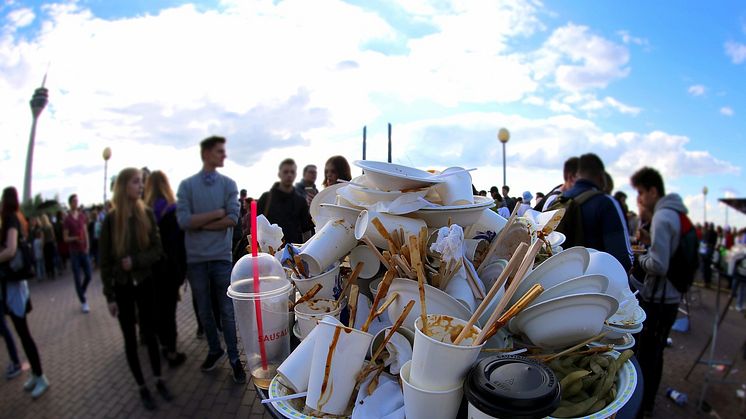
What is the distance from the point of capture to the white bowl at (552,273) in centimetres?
143

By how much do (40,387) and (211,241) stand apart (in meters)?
2.42

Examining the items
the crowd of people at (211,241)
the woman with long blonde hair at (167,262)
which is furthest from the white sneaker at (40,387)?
the woman with long blonde hair at (167,262)

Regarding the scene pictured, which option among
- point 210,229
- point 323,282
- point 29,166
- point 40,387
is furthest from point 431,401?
point 29,166

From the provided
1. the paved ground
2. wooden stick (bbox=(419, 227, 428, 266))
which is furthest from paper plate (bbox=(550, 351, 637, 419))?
the paved ground

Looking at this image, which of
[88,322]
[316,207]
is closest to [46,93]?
[88,322]

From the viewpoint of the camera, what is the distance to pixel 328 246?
5.24ft

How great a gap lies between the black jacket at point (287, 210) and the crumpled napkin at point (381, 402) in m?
3.13

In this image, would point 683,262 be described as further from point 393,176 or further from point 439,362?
point 439,362

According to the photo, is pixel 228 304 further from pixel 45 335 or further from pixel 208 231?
pixel 45 335

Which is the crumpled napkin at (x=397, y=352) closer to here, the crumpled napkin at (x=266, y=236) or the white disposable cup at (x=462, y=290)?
the white disposable cup at (x=462, y=290)

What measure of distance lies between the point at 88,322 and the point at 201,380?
3.66m

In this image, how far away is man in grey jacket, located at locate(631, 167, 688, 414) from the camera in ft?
11.8

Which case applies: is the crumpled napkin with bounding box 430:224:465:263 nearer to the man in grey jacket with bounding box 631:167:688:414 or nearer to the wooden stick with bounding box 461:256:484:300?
the wooden stick with bounding box 461:256:484:300

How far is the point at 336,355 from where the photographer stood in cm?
122
